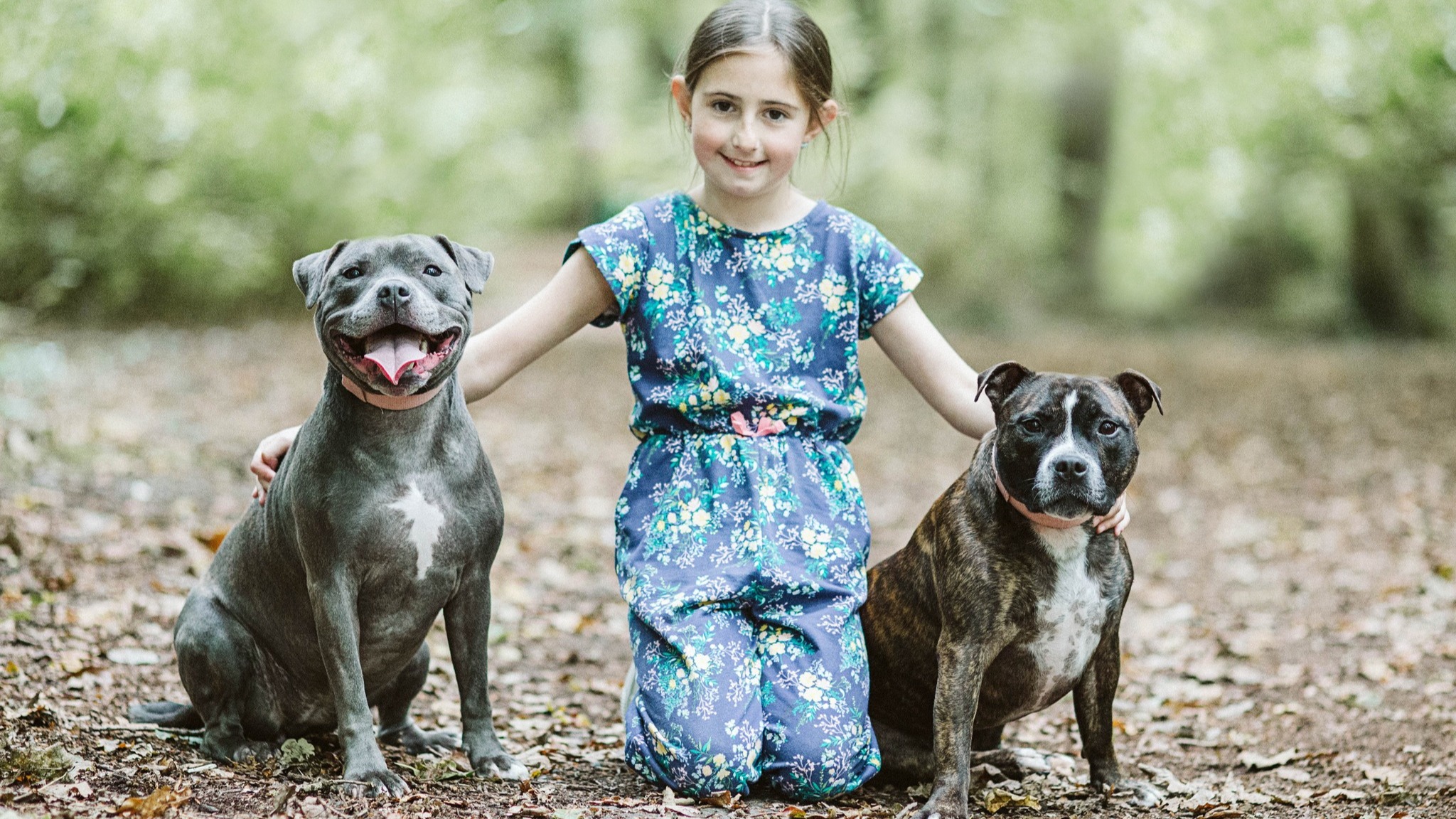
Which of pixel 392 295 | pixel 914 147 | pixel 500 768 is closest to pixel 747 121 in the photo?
pixel 392 295

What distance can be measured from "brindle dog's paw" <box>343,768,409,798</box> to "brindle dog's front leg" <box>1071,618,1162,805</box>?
2022 mm

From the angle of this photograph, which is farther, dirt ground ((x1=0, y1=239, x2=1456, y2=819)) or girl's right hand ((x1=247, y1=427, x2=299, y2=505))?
girl's right hand ((x1=247, y1=427, x2=299, y2=505))

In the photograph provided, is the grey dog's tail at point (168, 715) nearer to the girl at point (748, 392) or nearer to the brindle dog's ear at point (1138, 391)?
the girl at point (748, 392)

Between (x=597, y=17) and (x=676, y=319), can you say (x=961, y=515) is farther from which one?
(x=597, y=17)

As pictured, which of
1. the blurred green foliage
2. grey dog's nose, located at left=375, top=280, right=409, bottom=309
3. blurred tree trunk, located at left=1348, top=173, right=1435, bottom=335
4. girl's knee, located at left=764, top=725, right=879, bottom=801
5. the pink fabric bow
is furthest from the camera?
blurred tree trunk, located at left=1348, top=173, right=1435, bottom=335

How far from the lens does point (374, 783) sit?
3461mm

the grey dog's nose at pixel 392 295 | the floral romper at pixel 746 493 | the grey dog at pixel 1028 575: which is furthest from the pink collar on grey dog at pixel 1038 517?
the grey dog's nose at pixel 392 295

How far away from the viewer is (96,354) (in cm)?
1179

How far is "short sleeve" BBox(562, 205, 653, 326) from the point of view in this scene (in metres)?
4.18

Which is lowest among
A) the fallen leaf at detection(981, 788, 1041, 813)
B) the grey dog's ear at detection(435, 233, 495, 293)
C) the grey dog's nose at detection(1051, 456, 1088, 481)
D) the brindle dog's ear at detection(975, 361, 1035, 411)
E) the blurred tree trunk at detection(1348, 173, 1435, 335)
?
the fallen leaf at detection(981, 788, 1041, 813)

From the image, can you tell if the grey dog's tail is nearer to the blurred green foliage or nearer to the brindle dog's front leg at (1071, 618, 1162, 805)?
the brindle dog's front leg at (1071, 618, 1162, 805)

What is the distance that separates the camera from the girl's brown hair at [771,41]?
165 inches

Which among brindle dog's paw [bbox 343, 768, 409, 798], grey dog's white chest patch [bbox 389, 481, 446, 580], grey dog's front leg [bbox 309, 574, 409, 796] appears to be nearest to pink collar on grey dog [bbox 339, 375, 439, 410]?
grey dog's white chest patch [bbox 389, 481, 446, 580]

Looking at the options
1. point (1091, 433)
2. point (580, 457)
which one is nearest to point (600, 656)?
point (1091, 433)
